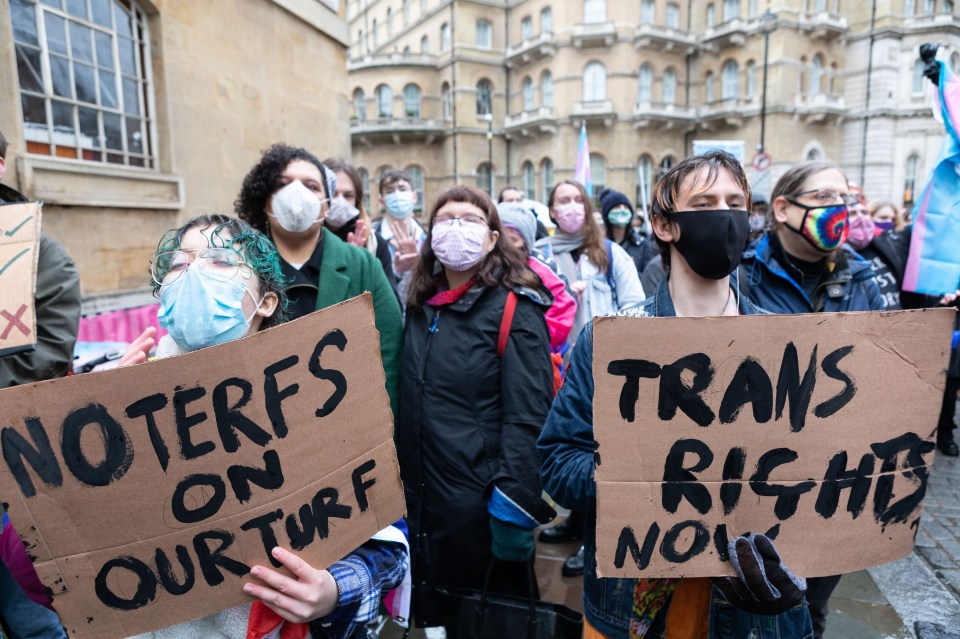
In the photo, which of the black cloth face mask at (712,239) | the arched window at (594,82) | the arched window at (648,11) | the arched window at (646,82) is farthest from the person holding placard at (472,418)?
the arched window at (648,11)

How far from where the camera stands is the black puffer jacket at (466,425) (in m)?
2.43

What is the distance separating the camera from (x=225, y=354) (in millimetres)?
1203

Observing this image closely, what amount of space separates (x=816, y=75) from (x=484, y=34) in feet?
63.5

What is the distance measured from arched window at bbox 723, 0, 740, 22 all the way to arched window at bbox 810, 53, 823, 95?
4814 millimetres

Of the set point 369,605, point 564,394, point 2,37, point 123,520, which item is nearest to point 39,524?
point 123,520

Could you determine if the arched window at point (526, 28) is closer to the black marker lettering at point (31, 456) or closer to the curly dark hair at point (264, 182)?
the curly dark hair at point (264, 182)

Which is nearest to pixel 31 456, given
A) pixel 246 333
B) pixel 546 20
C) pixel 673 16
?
pixel 246 333

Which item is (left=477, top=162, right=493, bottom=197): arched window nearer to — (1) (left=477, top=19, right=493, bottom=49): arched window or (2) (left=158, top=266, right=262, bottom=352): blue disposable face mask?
(1) (left=477, top=19, right=493, bottom=49): arched window

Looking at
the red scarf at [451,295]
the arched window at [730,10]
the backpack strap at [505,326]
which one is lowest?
the backpack strap at [505,326]

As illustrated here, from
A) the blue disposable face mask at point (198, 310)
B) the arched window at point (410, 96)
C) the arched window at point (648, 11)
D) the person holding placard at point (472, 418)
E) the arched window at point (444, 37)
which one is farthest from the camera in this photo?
the arched window at point (410, 96)

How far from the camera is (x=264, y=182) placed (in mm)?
2754

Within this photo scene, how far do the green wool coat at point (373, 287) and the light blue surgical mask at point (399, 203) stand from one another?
6.54 ft

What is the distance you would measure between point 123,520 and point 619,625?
1.28 meters

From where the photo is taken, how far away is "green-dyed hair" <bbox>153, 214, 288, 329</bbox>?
1.60 meters
